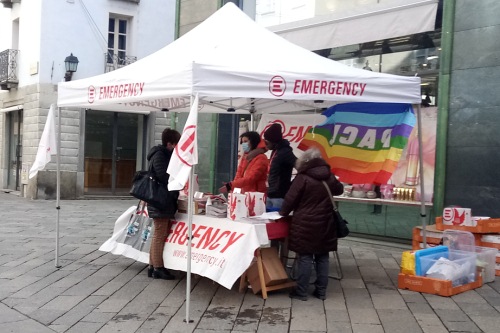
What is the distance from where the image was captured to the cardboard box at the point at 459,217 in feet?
22.3

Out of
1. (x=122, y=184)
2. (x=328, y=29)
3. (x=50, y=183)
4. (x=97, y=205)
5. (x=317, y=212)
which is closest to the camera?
(x=317, y=212)

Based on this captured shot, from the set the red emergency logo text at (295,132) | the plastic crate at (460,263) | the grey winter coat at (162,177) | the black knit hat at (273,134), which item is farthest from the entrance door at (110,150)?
the plastic crate at (460,263)

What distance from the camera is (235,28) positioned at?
6641 millimetres

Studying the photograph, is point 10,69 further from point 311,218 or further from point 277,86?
point 311,218

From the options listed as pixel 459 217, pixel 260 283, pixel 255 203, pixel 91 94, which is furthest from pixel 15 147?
pixel 459 217

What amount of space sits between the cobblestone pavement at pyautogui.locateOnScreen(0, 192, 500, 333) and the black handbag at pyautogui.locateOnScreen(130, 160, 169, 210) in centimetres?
95

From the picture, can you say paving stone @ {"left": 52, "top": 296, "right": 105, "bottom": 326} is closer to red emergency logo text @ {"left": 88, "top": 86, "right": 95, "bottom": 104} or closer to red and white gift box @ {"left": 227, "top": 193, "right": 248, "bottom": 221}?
red and white gift box @ {"left": 227, "top": 193, "right": 248, "bottom": 221}

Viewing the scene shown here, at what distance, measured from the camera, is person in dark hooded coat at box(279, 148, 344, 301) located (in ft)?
18.1

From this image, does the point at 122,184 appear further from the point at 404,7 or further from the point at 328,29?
the point at 404,7

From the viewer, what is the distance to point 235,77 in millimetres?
5137

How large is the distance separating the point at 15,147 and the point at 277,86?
54.2ft

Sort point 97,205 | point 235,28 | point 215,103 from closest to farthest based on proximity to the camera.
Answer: point 235,28 < point 215,103 < point 97,205

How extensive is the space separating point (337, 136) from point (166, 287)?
2.97 meters

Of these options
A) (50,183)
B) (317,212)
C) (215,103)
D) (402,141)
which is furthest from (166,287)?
(50,183)
